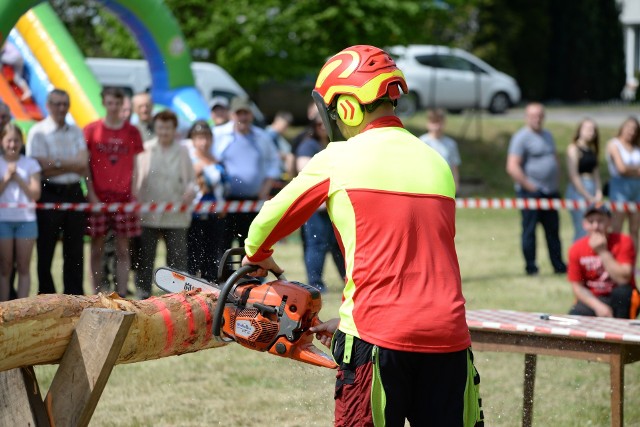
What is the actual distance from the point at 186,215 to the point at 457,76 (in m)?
20.4

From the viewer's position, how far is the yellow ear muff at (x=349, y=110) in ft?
12.4

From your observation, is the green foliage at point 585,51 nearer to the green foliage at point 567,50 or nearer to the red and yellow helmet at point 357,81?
the green foliage at point 567,50

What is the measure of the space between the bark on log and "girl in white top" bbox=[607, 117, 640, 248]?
8.54 m

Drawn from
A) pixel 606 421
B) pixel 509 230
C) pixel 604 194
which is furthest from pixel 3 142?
pixel 509 230

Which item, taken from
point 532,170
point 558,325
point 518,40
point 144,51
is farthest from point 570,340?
point 518,40

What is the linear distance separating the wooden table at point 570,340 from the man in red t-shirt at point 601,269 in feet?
7.27

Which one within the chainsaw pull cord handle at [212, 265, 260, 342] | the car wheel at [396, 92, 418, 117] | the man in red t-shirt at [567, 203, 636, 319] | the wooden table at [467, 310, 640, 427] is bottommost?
the car wheel at [396, 92, 418, 117]

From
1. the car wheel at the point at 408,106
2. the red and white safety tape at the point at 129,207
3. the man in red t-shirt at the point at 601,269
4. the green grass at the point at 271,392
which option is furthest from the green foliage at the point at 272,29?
the man in red t-shirt at the point at 601,269

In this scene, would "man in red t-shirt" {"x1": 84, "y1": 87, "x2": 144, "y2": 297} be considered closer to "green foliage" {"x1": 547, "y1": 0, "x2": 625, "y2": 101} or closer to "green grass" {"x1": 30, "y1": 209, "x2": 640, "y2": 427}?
"green grass" {"x1": 30, "y1": 209, "x2": 640, "y2": 427}

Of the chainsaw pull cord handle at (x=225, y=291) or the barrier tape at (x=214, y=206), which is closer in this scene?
the chainsaw pull cord handle at (x=225, y=291)

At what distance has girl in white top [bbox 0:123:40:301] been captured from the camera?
333 inches

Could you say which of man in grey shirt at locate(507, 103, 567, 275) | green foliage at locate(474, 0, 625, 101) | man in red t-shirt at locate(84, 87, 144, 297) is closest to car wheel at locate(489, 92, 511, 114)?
green foliage at locate(474, 0, 625, 101)

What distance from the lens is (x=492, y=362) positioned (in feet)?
25.3

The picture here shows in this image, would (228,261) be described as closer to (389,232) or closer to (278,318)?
(278,318)
